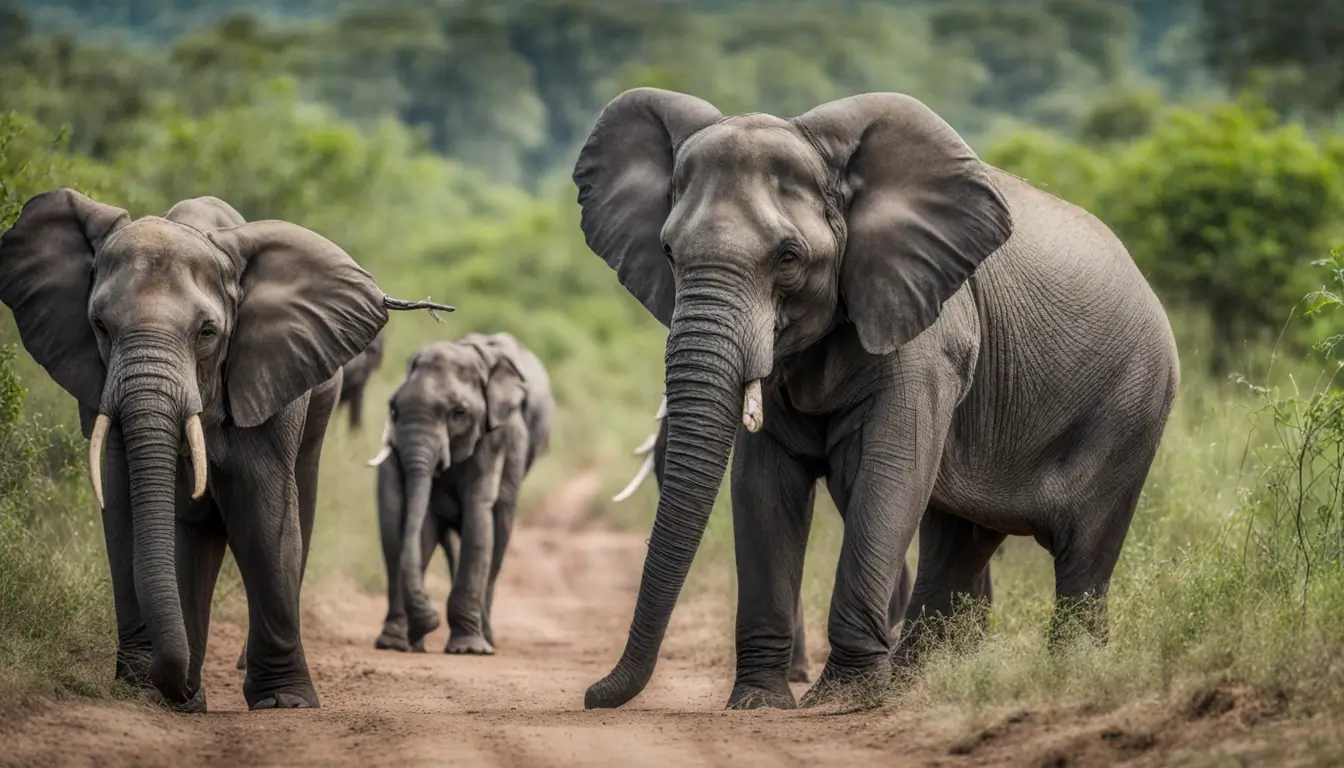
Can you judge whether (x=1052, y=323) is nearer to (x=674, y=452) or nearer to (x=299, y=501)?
(x=674, y=452)

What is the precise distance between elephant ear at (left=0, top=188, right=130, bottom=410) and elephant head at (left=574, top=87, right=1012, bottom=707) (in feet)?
7.13

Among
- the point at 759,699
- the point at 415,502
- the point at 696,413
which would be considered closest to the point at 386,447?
the point at 415,502

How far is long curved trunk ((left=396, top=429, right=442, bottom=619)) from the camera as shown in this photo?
45.1 feet

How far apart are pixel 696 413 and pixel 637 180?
1423 millimetres

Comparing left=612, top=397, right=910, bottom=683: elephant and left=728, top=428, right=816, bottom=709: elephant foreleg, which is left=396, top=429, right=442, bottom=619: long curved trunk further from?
left=728, top=428, right=816, bottom=709: elephant foreleg

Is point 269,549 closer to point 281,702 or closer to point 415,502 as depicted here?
point 281,702

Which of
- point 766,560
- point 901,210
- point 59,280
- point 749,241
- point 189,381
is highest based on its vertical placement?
point 901,210

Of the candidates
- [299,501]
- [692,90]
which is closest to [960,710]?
[299,501]

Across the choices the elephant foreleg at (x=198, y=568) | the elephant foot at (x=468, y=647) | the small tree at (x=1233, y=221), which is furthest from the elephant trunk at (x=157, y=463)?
the small tree at (x=1233, y=221)

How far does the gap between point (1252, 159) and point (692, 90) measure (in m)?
35.9

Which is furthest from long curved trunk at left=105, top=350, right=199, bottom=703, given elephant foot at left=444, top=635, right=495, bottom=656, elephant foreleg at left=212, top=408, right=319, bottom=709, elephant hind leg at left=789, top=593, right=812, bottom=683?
elephant foot at left=444, top=635, right=495, bottom=656

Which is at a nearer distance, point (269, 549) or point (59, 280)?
point (59, 280)

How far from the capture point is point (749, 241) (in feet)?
26.5

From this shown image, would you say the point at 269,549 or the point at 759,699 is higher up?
the point at 269,549
